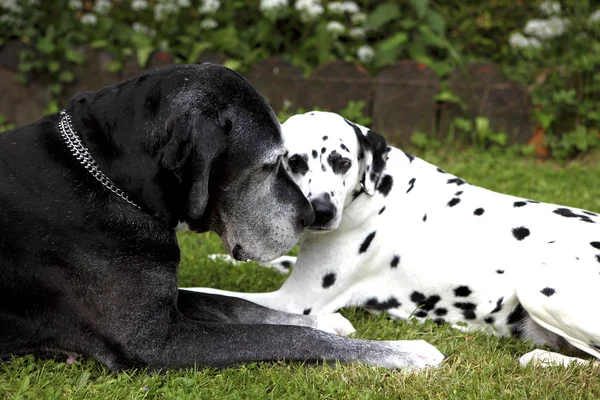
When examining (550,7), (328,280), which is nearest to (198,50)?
(550,7)

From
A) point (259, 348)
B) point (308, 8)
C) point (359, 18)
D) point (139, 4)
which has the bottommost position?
point (259, 348)

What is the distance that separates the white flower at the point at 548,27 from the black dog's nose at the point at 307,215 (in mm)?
6494

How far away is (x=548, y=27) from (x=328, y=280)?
621cm

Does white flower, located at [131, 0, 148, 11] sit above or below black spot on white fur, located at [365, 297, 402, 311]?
above

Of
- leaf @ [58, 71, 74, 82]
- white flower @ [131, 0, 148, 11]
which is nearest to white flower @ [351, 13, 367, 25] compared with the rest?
white flower @ [131, 0, 148, 11]

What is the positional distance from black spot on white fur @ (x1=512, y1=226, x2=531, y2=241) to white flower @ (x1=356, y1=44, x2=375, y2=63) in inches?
220

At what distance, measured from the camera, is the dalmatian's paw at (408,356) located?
390 cm

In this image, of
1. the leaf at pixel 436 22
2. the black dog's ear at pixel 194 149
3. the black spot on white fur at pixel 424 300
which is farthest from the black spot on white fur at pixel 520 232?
the leaf at pixel 436 22

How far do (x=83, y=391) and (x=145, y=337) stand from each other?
0.41 meters

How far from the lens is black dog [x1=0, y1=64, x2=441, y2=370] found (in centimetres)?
362

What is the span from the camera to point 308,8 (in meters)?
9.47

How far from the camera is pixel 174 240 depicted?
3.85 m

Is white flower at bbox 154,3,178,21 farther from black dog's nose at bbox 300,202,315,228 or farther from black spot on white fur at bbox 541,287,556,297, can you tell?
black spot on white fur at bbox 541,287,556,297

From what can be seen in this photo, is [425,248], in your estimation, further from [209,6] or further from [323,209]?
[209,6]
